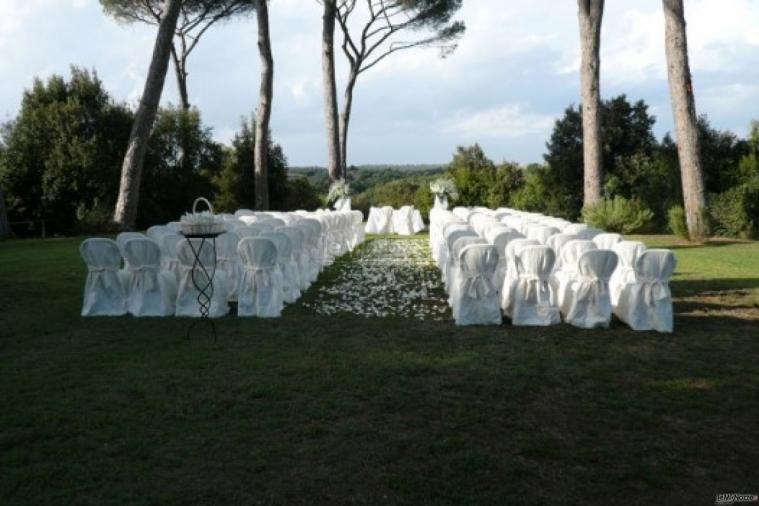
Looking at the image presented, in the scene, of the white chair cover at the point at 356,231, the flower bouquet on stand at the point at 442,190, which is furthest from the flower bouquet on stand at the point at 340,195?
the white chair cover at the point at 356,231

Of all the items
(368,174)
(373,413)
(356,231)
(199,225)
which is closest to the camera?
(373,413)

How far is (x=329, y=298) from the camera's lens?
28.4 ft

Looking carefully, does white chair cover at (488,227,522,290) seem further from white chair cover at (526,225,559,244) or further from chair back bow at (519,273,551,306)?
chair back bow at (519,273,551,306)

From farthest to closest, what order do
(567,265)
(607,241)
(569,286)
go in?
1. (607,241)
2. (567,265)
3. (569,286)

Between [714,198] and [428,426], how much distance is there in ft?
45.3

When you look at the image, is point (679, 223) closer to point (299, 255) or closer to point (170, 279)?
point (299, 255)

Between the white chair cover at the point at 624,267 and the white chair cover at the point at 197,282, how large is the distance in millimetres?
3879

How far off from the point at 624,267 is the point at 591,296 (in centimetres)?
85

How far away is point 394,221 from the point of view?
2095 cm

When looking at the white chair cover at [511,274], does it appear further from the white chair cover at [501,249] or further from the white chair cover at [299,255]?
the white chair cover at [299,255]

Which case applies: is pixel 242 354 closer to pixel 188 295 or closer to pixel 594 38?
pixel 188 295

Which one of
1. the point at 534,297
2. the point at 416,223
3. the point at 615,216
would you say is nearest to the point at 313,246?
the point at 534,297

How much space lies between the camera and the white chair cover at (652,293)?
6.54 m

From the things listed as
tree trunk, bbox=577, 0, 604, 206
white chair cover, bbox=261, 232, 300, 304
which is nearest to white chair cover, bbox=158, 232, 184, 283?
white chair cover, bbox=261, 232, 300, 304
